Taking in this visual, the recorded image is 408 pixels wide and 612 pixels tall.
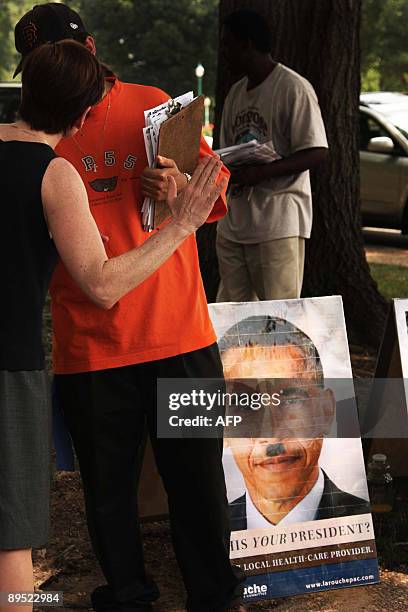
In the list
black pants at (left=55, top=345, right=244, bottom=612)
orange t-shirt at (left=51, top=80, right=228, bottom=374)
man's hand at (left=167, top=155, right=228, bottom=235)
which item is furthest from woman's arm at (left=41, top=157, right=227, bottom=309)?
black pants at (left=55, top=345, right=244, bottom=612)

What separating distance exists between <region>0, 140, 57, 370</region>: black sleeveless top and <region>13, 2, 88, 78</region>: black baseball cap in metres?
0.57

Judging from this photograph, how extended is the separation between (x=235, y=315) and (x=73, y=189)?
4.54 feet

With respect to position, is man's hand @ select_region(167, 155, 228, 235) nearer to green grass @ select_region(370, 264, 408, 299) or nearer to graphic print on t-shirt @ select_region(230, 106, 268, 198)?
graphic print on t-shirt @ select_region(230, 106, 268, 198)

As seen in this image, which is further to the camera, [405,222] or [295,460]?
[405,222]

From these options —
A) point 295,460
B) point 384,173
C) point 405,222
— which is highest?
point 295,460

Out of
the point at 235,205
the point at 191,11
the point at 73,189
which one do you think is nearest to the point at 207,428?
the point at 73,189

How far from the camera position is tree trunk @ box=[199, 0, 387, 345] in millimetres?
6812

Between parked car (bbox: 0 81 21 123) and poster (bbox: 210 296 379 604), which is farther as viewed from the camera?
parked car (bbox: 0 81 21 123)

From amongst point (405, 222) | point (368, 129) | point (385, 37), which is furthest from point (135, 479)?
point (385, 37)

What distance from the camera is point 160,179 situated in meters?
3.08

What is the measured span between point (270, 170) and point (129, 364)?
1752mm

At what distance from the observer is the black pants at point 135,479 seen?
3.29 metres

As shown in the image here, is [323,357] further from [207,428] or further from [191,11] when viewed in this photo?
[191,11]

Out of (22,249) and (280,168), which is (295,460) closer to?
(280,168)
